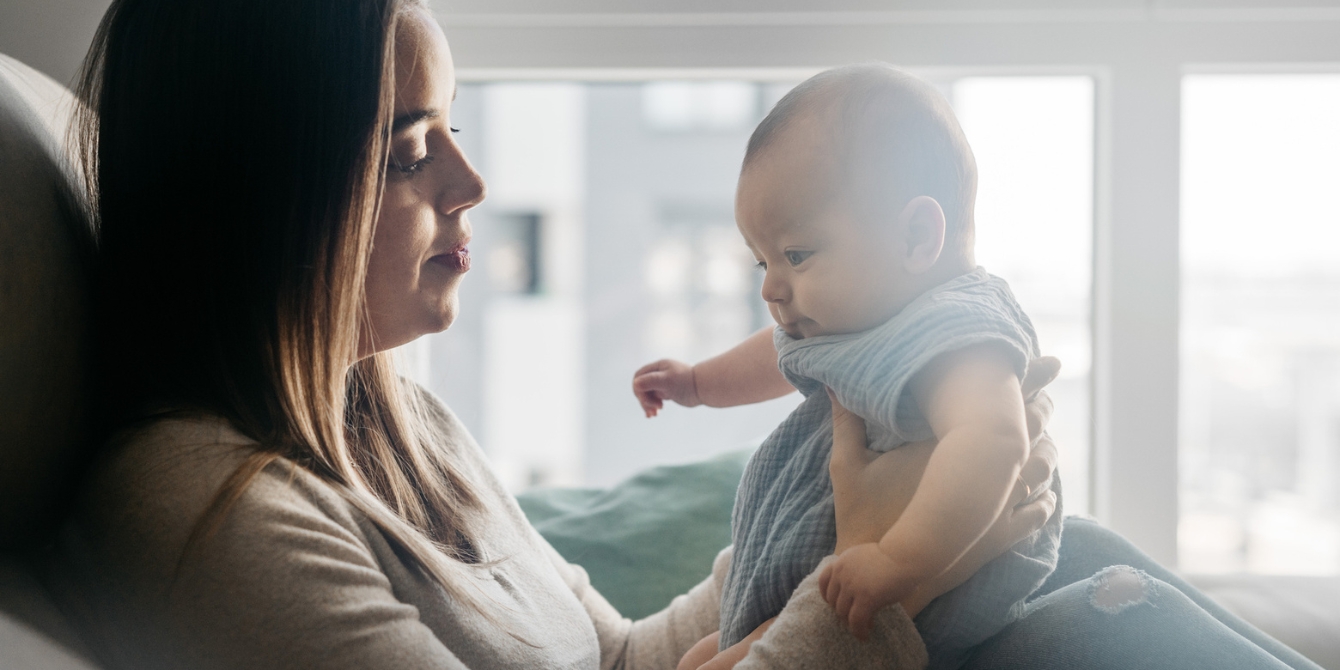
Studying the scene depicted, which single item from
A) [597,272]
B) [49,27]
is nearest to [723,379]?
[49,27]

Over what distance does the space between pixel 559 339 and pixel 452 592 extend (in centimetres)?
434

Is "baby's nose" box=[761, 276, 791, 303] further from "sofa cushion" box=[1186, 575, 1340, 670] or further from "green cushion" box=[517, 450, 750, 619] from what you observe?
"sofa cushion" box=[1186, 575, 1340, 670]

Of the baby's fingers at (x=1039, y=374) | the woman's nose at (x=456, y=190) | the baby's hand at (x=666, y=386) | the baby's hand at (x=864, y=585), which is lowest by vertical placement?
the baby's hand at (x=864, y=585)

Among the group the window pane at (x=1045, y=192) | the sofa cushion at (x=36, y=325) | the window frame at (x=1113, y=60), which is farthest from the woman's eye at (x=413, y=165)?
the window pane at (x=1045, y=192)

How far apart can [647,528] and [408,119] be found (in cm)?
75

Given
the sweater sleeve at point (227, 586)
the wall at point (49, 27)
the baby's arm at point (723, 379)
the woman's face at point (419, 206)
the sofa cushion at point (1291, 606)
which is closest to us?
the sweater sleeve at point (227, 586)

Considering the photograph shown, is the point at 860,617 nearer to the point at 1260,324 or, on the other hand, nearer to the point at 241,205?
the point at 241,205

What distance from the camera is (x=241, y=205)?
26.0 inches

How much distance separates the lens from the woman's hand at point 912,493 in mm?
640

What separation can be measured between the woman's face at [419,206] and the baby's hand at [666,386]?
259 millimetres

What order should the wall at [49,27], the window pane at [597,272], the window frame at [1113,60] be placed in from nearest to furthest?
the wall at [49,27], the window frame at [1113,60], the window pane at [597,272]

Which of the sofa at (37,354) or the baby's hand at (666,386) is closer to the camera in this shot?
the sofa at (37,354)

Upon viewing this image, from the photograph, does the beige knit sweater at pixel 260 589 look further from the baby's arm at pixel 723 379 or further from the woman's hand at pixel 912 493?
the baby's arm at pixel 723 379

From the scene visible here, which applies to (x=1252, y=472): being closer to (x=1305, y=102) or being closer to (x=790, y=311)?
(x=1305, y=102)
